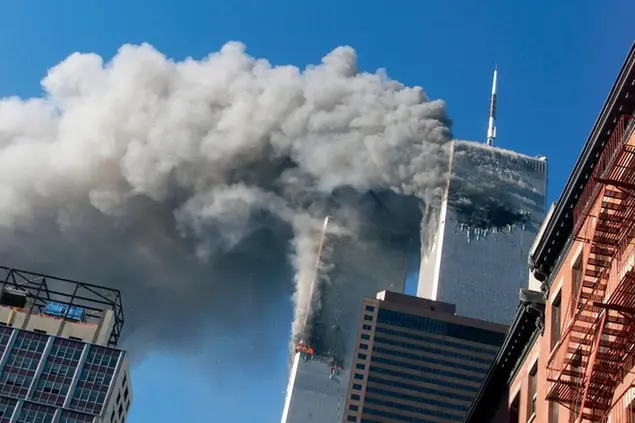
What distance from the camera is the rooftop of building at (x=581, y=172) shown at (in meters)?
33.9

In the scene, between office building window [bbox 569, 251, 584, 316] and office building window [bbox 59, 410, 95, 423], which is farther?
office building window [bbox 59, 410, 95, 423]

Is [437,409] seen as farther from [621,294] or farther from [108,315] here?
[621,294]

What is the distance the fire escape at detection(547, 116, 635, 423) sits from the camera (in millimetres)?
29875

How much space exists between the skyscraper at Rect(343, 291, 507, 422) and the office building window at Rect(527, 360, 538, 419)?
137 m

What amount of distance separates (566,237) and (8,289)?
115 meters

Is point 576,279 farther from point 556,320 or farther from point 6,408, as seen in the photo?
point 6,408

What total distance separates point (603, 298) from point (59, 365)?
344 ft

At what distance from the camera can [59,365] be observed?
12781 cm

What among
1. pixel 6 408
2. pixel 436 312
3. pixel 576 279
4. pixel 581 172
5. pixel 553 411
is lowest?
pixel 553 411

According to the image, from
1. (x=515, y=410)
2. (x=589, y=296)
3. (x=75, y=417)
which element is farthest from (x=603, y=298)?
(x=75, y=417)

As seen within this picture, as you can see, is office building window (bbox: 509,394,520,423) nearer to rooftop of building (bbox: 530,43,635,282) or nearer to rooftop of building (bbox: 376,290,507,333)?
rooftop of building (bbox: 530,43,635,282)

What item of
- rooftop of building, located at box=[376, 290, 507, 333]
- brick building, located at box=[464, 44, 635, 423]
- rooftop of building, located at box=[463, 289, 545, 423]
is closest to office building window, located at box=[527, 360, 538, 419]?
brick building, located at box=[464, 44, 635, 423]

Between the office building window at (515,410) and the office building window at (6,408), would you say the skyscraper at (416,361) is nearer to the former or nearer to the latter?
the office building window at (6,408)

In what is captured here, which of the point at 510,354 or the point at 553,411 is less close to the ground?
the point at 510,354
